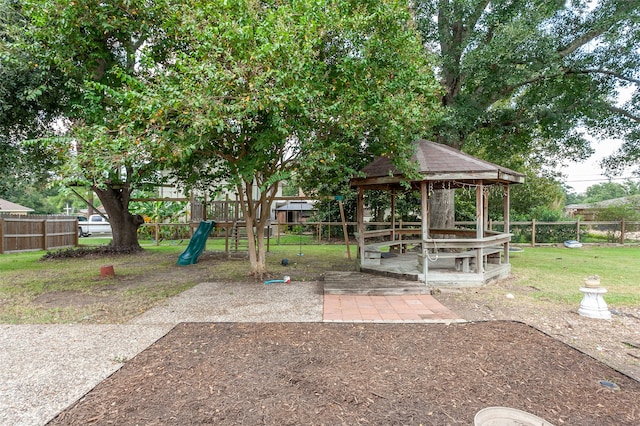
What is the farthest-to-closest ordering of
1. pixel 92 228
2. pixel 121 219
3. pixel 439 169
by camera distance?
pixel 92 228 < pixel 121 219 < pixel 439 169

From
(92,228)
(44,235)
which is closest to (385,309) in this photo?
(44,235)

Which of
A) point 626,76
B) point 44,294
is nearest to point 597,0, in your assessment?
point 626,76

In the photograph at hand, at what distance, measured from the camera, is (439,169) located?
663cm

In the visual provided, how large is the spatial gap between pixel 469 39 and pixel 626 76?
15.4 feet

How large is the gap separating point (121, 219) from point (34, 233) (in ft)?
15.1

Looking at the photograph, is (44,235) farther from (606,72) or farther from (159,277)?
Result: (606,72)

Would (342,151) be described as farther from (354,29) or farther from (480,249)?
(480,249)

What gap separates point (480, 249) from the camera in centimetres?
692

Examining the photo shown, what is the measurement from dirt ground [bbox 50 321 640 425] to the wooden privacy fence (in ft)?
44.0

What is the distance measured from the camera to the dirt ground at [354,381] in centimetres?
245

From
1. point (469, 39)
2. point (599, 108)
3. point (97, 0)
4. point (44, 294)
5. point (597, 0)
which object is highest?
point (597, 0)

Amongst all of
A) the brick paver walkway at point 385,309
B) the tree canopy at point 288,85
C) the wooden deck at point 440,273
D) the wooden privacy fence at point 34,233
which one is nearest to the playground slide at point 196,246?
the tree canopy at point 288,85

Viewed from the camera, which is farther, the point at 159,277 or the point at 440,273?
the point at 159,277

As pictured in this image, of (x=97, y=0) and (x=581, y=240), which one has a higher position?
(x=97, y=0)
